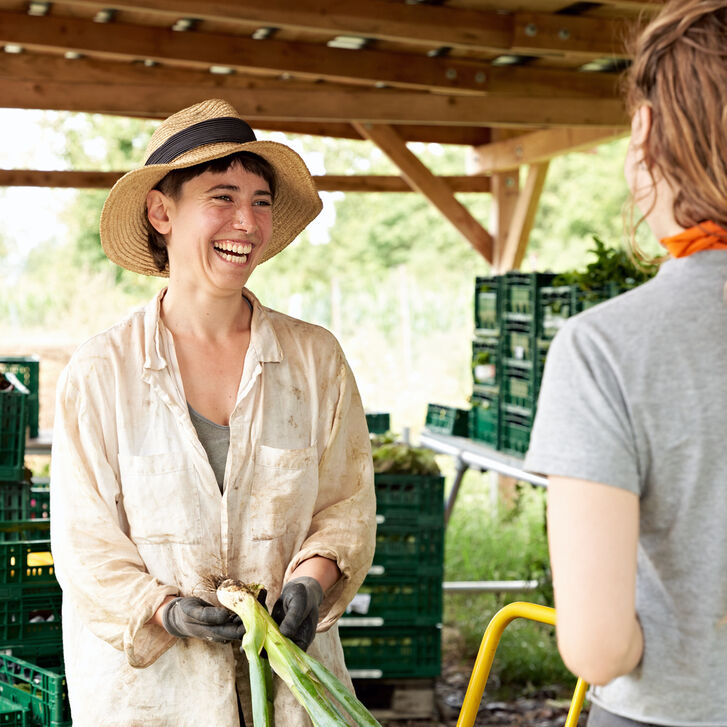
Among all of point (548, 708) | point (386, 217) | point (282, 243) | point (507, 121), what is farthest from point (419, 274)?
point (282, 243)

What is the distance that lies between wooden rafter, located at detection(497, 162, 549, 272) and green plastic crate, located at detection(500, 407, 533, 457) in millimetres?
1907

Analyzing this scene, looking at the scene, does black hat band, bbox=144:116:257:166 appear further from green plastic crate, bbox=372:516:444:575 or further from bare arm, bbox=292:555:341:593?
green plastic crate, bbox=372:516:444:575

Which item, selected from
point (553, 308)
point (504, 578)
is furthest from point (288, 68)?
point (504, 578)

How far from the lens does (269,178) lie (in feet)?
7.34

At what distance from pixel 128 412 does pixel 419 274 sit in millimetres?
17758

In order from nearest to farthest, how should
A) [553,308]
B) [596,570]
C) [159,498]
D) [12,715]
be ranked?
[596,570], [159,498], [12,715], [553,308]

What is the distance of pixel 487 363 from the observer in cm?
591

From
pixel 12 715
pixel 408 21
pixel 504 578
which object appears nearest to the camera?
pixel 12 715

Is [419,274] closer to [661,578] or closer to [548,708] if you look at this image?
[548,708]

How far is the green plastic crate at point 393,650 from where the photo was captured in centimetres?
432

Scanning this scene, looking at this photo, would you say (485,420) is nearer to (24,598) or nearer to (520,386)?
(520,386)

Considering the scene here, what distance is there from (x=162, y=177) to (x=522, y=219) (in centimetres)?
518

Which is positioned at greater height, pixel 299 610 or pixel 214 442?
pixel 214 442

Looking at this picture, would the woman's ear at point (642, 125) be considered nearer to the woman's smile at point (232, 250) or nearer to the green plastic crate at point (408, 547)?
the woman's smile at point (232, 250)
